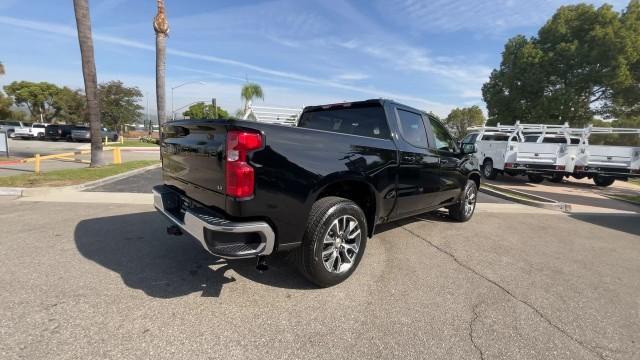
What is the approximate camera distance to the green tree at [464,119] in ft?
182

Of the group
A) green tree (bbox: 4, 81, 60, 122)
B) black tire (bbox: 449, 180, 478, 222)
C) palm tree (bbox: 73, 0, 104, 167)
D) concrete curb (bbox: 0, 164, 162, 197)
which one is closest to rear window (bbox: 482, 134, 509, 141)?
black tire (bbox: 449, 180, 478, 222)

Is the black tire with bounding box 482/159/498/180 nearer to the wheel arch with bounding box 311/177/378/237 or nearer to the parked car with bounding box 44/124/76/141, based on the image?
the wheel arch with bounding box 311/177/378/237

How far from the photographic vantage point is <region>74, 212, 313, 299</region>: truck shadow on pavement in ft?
10.6

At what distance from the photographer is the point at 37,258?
372 centimetres

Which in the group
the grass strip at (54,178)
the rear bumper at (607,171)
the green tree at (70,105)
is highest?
the green tree at (70,105)

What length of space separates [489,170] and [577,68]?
17.4 m

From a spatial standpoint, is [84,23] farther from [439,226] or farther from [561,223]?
[561,223]

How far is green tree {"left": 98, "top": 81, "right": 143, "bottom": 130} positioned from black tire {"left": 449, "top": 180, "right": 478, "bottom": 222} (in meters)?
48.6

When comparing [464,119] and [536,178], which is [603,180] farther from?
[464,119]

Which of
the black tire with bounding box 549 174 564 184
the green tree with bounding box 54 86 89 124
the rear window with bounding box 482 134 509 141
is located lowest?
the black tire with bounding box 549 174 564 184

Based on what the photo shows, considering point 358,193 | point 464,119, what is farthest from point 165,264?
point 464,119

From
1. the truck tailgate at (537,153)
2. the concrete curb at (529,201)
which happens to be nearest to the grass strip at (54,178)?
the concrete curb at (529,201)

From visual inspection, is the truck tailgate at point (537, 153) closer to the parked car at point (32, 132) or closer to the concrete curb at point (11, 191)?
the concrete curb at point (11, 191)

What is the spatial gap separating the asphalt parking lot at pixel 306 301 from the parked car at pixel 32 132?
33.3 m
